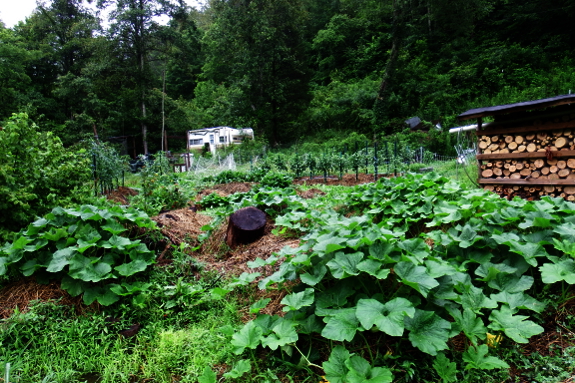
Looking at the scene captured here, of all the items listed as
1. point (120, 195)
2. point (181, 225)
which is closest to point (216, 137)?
point (120, 195)

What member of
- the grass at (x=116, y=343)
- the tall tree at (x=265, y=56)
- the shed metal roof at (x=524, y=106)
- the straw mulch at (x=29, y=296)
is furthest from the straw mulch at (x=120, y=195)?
the tall tree at (x=265, y=56)

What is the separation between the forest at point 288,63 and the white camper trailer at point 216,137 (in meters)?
1.20

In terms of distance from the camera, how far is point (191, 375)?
6.05ft

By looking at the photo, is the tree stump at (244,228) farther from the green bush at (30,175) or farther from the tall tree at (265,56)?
the tall tree at (265,56)

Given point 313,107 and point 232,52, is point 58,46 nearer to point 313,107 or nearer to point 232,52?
point 232,52

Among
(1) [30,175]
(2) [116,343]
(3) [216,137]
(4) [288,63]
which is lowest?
(2) [116,343]

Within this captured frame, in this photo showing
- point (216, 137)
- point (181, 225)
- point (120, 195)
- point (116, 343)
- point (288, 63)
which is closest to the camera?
point (116, 343)

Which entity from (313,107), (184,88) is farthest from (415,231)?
(184,88)

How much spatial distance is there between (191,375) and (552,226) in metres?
2.67

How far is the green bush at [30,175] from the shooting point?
3271mm

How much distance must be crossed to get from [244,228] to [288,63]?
2626 centimetres

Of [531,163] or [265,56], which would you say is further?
[265,56]

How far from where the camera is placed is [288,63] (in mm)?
27562

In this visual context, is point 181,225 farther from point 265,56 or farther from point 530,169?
point 265,56
